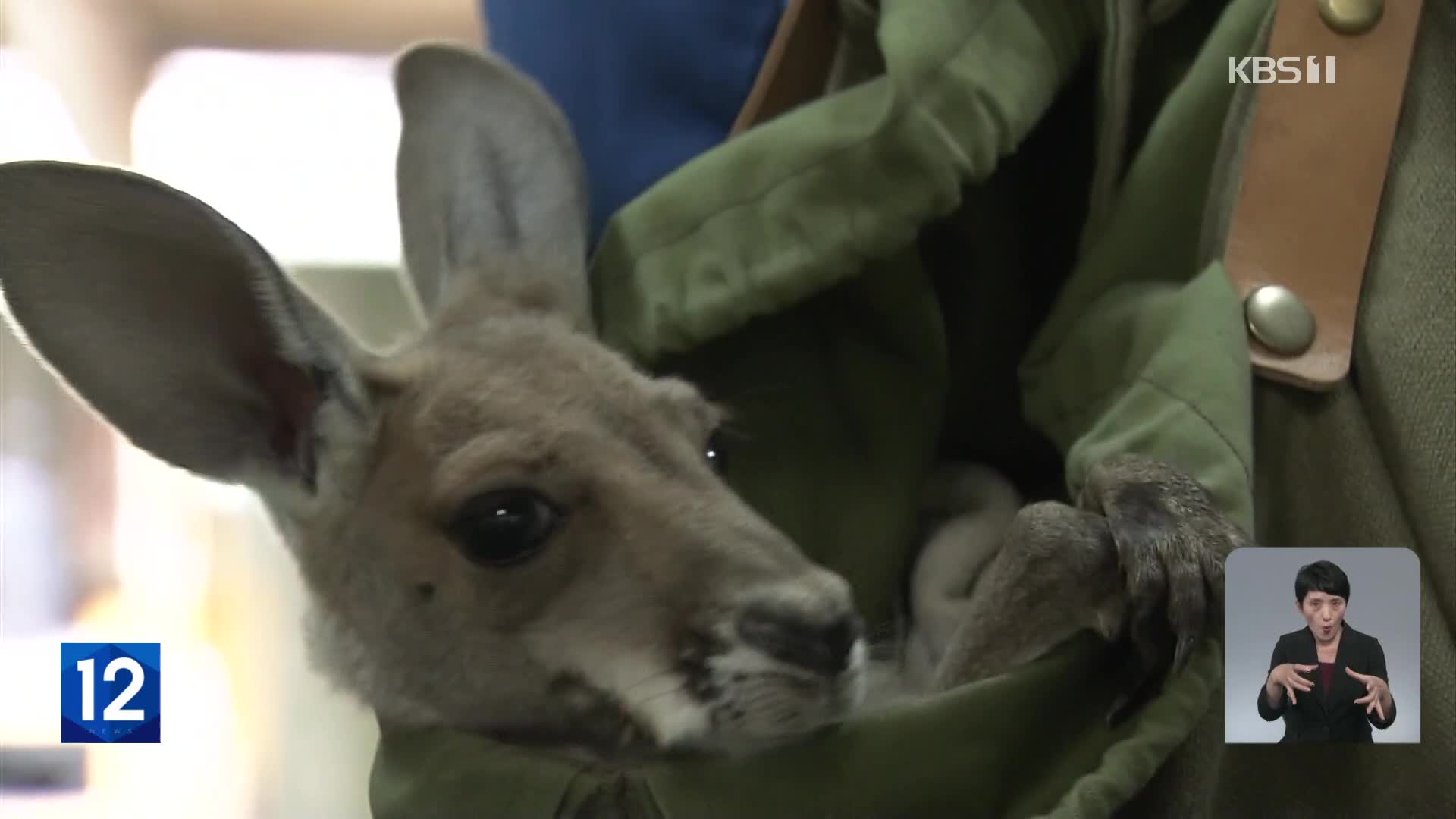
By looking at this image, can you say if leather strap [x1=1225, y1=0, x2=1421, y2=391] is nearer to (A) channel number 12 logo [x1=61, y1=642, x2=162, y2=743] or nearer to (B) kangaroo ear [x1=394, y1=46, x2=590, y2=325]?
(B) kangaroo ear [x1=394, y1=46, x2=590, y2=325]

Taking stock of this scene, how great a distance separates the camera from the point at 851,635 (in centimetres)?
55

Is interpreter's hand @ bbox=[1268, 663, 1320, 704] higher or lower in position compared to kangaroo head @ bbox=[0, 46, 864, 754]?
lower

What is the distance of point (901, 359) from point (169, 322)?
0.39m

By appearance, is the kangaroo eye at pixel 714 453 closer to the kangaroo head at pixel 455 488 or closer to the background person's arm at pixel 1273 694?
the kangaroo head at pixel 455 488

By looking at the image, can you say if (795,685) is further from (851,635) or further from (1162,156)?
(1162,156)

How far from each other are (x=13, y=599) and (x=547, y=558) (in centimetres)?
34

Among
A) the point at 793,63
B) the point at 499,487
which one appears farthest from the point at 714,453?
the point at 793,63

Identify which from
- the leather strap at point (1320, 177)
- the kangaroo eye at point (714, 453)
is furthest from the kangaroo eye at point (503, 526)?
the leather strap at point (1320, 177)

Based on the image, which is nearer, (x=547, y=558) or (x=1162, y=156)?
(x=547, y=558)

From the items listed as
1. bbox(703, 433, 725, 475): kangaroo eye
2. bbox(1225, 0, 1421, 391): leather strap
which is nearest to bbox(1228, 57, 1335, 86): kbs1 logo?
bbox(1225, 0, 1421, 391): leather strap

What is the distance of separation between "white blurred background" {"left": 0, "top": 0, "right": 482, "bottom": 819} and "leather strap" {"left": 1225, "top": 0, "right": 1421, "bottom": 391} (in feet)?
1.45

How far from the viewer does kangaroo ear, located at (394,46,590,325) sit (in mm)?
724

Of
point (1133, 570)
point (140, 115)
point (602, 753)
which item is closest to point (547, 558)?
point (602, 753)

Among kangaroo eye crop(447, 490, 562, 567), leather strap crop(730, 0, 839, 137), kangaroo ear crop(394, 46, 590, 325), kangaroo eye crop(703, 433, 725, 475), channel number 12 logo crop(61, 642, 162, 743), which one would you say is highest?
leather strap crop(730, 0, 839, 137)
